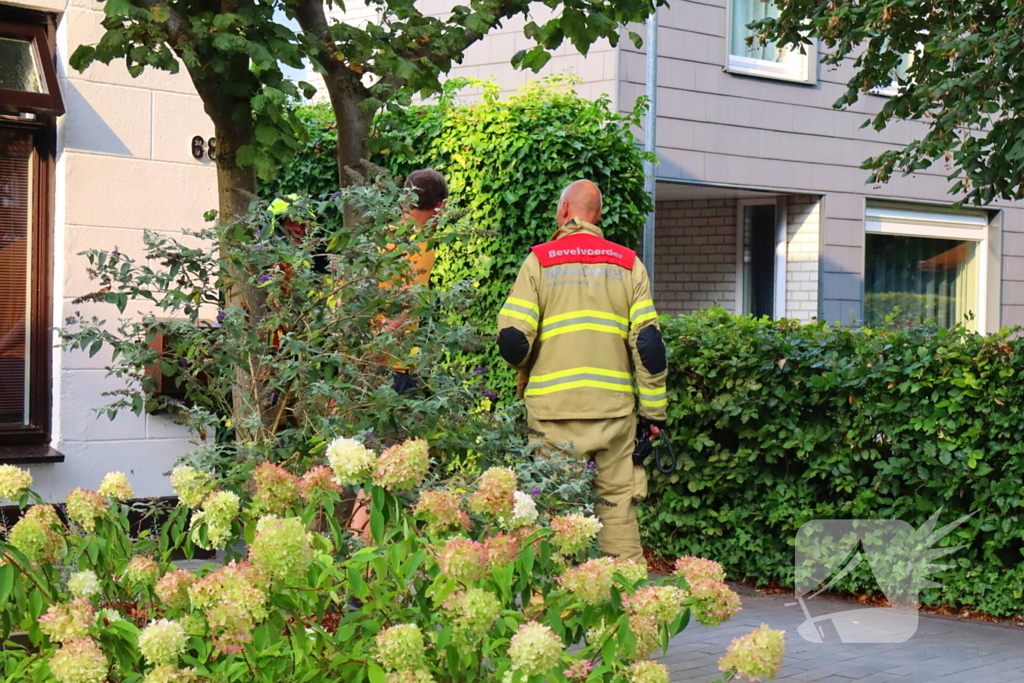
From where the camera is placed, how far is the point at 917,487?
6.96 meters

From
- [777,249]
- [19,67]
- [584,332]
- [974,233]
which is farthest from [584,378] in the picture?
[974,233]

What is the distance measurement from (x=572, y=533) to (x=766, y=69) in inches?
509

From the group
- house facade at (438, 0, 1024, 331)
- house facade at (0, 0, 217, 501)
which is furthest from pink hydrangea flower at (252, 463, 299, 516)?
house facade at (438, 0, 1024, 331)

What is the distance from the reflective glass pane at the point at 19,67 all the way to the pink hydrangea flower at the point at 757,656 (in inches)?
214

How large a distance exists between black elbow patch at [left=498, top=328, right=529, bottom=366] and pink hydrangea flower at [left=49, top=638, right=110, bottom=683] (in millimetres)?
3320

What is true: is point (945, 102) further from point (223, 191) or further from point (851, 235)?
point (851, 235)

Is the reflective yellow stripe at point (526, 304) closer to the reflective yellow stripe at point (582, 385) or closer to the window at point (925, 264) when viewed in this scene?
the reflective yellow stripe at point (582, 385)

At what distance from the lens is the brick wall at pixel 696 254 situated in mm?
15758

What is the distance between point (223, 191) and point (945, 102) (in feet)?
13.8

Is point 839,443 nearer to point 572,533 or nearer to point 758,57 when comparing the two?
point 572,533

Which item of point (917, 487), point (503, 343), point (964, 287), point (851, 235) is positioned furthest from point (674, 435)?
point (964, 287)

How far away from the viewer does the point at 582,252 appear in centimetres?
583

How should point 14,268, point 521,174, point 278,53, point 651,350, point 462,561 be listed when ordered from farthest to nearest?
1. point 521,174
2. point 14,268
3. point 651,350
4. point 278,53
5. point 462,561

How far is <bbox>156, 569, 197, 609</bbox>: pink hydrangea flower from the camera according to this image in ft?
8.60
